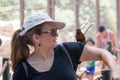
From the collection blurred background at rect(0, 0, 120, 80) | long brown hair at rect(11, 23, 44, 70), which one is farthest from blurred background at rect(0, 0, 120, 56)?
long brown hair at rect(11, 23, 44, 70)

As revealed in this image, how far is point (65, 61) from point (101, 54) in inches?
7.3

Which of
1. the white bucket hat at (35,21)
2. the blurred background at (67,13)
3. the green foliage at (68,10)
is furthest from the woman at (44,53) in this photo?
the green foliage at (68,10)

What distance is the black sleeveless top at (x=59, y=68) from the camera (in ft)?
6.33

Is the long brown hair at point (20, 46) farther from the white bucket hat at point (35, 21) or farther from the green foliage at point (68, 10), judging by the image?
the green foliage at point (68, 10)

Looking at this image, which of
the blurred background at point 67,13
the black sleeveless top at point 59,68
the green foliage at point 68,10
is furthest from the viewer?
the green foliage at point 68,10

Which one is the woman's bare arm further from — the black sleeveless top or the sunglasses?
the sunglasses

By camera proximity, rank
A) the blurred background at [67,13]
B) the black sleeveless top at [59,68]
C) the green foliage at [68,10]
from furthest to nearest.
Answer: the green foliage at [68,10], the blurred background at [67,13], the black sleeveless top at [59,68]

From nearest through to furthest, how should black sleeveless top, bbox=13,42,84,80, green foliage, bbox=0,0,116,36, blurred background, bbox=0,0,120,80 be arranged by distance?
black sleeveless top, bbox=13,42,84,80 < blurred background, bbox=0,0,120,80 < green foliage, bbox=0,0,116,36

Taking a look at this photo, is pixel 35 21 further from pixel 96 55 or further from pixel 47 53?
pixel 96 55

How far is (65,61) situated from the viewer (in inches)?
77.7

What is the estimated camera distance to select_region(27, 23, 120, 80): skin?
195 centimetres

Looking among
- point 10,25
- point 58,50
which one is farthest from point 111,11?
point 58,50

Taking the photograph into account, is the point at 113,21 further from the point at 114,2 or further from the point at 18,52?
the point at 18,52

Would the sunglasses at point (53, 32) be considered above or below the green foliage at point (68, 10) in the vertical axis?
above
